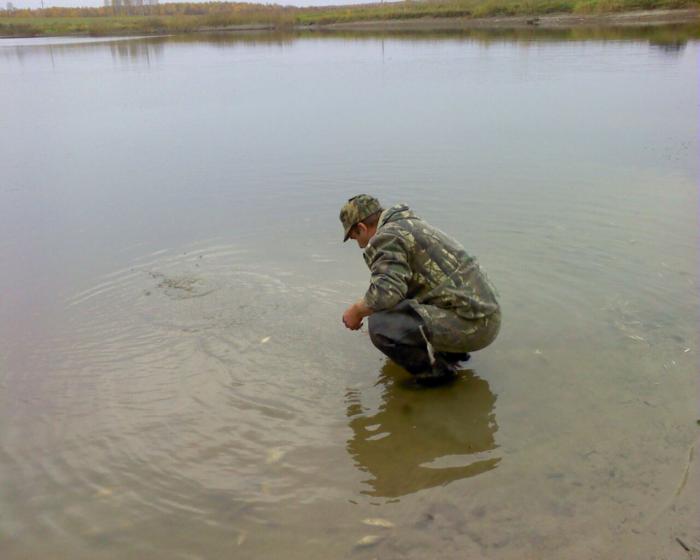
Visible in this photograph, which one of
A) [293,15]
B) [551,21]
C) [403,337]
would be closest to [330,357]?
[403,337]

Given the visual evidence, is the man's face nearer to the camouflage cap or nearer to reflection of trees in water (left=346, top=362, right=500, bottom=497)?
the camouflage cap

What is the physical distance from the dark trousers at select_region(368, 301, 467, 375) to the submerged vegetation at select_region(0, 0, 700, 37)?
42.7 meters

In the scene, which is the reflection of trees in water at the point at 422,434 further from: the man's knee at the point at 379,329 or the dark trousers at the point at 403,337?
the man's knee at the point at 379,329

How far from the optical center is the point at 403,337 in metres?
4.19

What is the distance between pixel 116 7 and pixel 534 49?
292 feet

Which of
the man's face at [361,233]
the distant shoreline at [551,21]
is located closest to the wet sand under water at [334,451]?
the man's face at [361,233]

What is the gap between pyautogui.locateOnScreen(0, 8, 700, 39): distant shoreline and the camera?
38.6 metres

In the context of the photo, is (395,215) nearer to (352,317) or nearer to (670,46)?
(352,317)

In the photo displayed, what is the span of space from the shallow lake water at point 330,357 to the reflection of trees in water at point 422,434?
0.6 inches

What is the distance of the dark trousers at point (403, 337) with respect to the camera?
165 inches

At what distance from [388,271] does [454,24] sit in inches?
2048

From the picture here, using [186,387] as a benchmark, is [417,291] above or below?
above

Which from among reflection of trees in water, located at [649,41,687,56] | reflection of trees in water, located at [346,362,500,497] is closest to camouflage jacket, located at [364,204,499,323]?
reflection of trees in water, located at [346,362,500,497]

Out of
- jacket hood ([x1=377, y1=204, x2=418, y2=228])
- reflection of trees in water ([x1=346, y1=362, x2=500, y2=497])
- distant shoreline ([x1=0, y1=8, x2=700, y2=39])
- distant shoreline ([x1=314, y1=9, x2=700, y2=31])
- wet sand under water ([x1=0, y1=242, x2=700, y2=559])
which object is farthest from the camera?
distant shoreline ([x1=0, y1=8, x2=700, y2=39])
